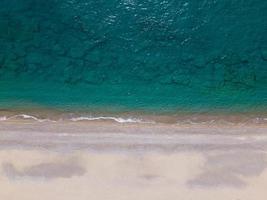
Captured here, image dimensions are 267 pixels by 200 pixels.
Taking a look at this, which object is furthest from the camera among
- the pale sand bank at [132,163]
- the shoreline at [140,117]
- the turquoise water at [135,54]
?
the turquoise water at [135,54]

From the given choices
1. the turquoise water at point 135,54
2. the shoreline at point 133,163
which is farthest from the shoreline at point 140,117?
the shoreline at point 133,163

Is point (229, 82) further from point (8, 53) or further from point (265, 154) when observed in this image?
point (8, 53)

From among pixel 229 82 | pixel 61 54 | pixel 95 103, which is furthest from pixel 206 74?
pixel 61 54

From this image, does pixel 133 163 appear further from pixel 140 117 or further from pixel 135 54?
pixel 135 54

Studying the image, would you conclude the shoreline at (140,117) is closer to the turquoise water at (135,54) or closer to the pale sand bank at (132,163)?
the turquoise water at (135,54)

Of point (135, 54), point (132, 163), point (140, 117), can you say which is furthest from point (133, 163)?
point (135, 54)

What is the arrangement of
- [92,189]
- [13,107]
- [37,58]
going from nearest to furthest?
[92,189] < [13,107] < [37,58]
